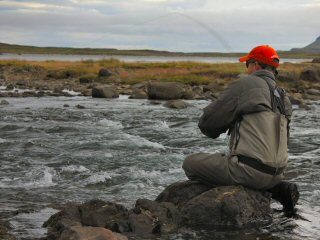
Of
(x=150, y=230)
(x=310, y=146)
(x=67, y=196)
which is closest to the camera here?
(x=150, y=230)

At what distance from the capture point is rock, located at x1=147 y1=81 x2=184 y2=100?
30.3 meters

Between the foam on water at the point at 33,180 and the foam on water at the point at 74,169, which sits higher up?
the foam on water at the point at 33,180

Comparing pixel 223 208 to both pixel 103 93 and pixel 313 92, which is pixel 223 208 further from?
pixel 313 92

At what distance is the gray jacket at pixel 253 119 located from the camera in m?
6.30

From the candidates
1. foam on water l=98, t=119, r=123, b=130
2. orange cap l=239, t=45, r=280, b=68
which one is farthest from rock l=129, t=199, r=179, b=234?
foam on water l=98, t=119, r=123, b=130

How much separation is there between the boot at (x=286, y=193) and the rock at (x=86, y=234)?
2.42 metres

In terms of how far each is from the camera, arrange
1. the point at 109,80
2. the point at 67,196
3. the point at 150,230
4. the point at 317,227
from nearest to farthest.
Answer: the point at 150,230, the point at 317,227, the point at 67,196, the point at 109,80

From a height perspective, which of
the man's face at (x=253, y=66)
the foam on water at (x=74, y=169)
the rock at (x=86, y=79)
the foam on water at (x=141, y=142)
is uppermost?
the man's face at (x=253, y=66)

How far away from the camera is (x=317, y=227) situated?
6766 mm

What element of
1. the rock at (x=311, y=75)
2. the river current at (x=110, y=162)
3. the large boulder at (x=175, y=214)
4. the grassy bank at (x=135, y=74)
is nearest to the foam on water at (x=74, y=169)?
the river current at (x=110, y=162)

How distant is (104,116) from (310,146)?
9650mm

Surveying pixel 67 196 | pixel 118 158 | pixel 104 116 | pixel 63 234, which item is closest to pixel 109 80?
pixel 104 116

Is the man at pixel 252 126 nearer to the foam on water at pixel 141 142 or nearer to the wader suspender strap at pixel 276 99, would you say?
the wader suspender strap at pixel 276 99

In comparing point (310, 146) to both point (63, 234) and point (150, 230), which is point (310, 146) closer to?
point (150, 230)
